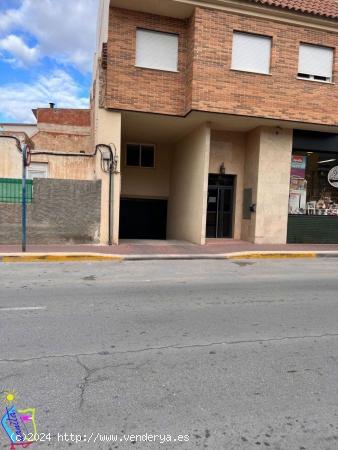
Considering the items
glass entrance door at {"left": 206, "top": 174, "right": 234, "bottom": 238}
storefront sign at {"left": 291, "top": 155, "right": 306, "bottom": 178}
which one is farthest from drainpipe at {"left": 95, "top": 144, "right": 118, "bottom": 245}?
storefront sign at {"left": 291, "top": 155, "right": 306, "bottom": 178}

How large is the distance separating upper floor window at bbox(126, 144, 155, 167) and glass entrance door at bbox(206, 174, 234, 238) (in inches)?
159

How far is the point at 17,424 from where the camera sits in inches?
112

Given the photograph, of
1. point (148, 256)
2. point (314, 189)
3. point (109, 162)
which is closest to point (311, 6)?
point (314, 189)

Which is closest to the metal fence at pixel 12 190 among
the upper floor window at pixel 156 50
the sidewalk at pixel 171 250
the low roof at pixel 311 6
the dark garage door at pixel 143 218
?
the sidewalk at pixel 171 250

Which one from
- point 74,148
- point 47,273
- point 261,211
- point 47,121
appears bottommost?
point 47,273

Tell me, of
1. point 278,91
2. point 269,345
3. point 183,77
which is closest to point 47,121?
point 183,77

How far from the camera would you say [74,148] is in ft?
85.3

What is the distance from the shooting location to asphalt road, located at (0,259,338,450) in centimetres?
283

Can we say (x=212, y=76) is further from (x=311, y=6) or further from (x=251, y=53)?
(x=311, y=6)

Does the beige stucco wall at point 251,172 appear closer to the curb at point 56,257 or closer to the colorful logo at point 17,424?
the curb at point 56,257

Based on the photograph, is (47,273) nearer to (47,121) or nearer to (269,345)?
→ (269,345)

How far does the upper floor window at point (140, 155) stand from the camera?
1809 cm

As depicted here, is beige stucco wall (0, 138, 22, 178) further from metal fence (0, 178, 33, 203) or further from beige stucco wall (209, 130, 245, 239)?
beige stucco wall (209, 130, 245, 239)

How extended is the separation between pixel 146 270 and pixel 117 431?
6.57 metres
